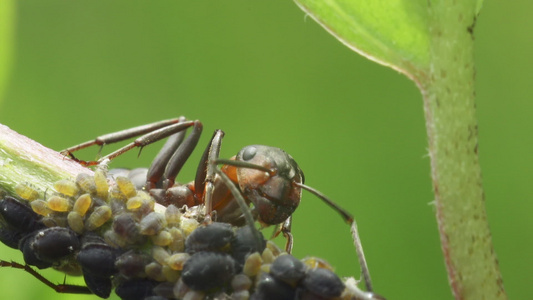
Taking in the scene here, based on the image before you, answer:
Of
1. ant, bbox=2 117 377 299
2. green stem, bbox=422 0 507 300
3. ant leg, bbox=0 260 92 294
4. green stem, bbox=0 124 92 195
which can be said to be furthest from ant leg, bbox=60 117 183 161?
green stem, bbox=422 0 507 300

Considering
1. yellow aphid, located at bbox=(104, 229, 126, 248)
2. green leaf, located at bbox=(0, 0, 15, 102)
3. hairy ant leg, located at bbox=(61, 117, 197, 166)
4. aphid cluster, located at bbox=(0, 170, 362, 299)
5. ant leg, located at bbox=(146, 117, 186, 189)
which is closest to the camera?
aphid cluster, located at bbox=(0, 170, 362, 299)

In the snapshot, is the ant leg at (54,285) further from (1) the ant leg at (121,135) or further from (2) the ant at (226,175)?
(1) the ant leg at (121,135)

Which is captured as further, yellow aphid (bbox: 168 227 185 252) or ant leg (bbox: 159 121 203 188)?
ant leg (bbox: 159 121 203 188)

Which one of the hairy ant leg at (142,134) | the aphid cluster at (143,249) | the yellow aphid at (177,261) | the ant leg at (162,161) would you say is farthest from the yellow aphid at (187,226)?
the ant leg at (162,161)

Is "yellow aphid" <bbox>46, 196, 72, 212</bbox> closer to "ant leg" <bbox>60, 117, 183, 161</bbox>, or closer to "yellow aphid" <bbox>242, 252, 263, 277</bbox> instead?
"yellow aphid" <bbox>242, 252, 263, 277</bbox>

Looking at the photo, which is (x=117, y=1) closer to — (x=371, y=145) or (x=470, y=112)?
(x=371, y=145)

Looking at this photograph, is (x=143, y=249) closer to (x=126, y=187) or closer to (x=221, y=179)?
(x=126, y=187)

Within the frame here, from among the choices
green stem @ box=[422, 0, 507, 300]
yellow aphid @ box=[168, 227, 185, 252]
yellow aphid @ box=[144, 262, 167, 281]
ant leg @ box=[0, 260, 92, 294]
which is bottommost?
ant leg @ box=[0, 260, 92, 294]
